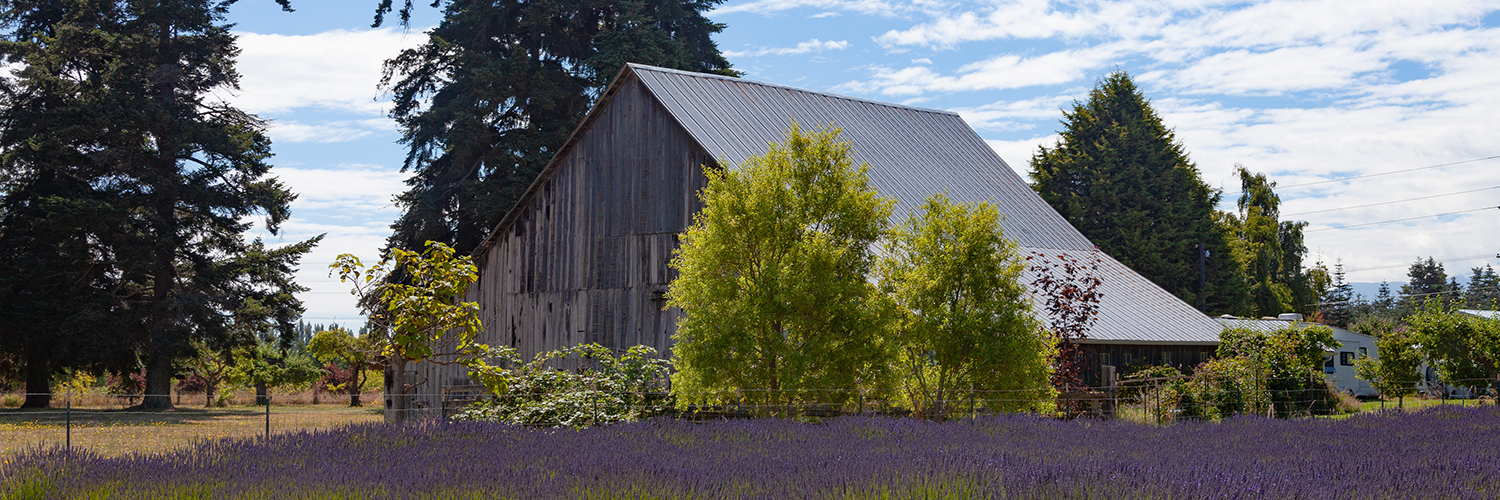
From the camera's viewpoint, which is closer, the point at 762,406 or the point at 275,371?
the point at 762,406

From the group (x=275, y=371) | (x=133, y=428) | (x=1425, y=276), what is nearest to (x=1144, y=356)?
(x=133, y=428)

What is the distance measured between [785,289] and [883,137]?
13873 millimetres

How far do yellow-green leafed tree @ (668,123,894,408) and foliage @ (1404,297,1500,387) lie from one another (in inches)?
708

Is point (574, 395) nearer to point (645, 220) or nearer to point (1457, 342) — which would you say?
point (645, 220)

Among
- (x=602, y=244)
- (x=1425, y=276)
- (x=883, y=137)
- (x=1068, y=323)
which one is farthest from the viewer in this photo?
(x=1425, y=276)

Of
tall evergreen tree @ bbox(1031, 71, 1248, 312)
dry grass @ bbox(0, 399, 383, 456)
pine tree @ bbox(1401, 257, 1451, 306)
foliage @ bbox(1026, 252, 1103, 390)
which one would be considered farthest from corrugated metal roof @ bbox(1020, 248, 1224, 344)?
pine tree @ bbox(1401, 257, 1451, 306)

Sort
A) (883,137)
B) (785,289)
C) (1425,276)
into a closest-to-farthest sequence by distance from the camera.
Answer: (785,289)
(883,137)
(1425,276)

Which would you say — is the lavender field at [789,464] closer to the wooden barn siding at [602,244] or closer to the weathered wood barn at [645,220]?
the wooden barn siding at [602,244]

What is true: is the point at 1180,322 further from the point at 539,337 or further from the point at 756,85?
the point at 539,337

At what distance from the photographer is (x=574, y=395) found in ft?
44.9

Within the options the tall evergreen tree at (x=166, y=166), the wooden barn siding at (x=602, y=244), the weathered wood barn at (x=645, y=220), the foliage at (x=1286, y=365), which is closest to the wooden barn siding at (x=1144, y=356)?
the weathered wood barn at (x=645, y=220)

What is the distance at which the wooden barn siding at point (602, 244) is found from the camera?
20672 mm

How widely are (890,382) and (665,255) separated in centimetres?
730

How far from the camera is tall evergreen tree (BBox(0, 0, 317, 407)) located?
3350 centimetres
